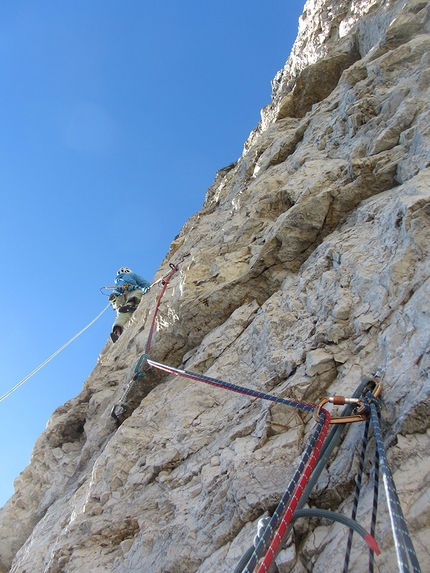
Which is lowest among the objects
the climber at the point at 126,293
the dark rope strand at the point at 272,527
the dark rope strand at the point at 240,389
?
the dark rope strand at the point at 272,527

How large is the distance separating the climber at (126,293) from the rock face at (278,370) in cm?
361

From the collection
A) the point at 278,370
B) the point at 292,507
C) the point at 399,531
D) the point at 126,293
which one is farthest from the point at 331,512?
the point at 126,293

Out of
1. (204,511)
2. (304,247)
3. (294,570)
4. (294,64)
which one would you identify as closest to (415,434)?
(294,570)

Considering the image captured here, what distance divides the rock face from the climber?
361cm

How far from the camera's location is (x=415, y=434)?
8.11 ft

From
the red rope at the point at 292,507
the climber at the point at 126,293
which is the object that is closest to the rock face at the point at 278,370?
the red rope at the point at 292,507

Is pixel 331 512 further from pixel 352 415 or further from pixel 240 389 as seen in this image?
pixel 240 389

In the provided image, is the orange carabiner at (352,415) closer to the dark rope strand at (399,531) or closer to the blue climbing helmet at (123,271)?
the dark rope strand at (399,531)

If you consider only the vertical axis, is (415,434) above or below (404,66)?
below

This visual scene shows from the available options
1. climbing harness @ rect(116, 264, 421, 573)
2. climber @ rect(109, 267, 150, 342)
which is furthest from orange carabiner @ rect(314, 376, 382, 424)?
climber @ rect(109, 267, 150, 342)

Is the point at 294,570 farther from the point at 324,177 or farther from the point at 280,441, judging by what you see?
the point at 324,177

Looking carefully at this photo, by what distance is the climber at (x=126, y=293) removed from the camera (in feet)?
40.5

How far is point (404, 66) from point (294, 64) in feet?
28.0

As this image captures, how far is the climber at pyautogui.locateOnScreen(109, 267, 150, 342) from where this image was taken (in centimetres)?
1236
